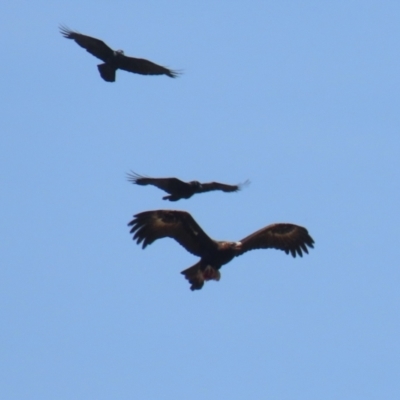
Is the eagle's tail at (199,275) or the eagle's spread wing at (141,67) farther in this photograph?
the eagle's spread wing at (141,67)

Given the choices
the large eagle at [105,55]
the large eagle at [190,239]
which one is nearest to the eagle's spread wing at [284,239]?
the large eagle at [190,239]

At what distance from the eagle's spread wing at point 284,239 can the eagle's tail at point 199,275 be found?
1.34m

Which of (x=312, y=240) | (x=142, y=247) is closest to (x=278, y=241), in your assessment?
(x=312, y=240)

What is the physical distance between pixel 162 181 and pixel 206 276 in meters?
1.79

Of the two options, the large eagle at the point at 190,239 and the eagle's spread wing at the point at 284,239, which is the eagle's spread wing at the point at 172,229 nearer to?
the large eagle at the point at 190,239

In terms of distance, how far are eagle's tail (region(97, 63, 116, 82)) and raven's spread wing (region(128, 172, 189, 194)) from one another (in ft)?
14.2

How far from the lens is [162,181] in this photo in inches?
962

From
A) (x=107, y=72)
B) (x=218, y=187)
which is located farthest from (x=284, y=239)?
(x=107, y=72)

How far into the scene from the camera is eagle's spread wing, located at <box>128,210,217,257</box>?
81.3ft

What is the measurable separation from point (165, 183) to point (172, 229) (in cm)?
91

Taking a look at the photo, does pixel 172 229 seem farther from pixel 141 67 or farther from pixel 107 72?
pixel 141 67

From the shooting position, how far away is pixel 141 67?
98.0ft

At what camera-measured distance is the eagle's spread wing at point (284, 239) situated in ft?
85.7

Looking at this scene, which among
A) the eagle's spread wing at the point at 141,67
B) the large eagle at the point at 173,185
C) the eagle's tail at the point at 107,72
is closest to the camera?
A: the large eagle at the point at 173,185
